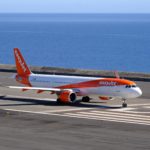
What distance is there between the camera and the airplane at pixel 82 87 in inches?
2234

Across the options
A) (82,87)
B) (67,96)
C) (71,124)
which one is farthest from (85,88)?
(71,124)

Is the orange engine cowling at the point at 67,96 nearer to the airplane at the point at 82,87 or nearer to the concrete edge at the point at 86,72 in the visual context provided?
the airplane at the point at 82,87

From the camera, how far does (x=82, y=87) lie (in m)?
59.1

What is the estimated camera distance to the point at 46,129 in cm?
4406

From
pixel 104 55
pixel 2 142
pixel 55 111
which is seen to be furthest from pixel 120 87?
pixel 104 55

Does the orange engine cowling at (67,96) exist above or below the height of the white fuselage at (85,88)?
below

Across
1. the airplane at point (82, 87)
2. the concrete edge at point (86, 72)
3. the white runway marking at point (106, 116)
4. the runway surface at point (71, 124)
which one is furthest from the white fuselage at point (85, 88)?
the concrete edge at point (86, 72)

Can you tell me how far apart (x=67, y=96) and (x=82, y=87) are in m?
1.80

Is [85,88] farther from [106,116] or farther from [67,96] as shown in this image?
[106,116]

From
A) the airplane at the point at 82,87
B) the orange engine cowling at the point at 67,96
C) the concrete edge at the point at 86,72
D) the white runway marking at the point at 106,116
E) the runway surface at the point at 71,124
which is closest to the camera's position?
the runway surface at the point at 71,124

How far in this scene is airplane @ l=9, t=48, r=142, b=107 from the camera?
56.8m

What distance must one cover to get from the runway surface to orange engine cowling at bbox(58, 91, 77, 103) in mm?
596

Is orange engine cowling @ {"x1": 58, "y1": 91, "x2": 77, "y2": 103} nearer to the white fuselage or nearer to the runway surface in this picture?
the runway surface

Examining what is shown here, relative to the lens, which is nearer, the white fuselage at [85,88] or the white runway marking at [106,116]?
the white runway marking at [106,116]
